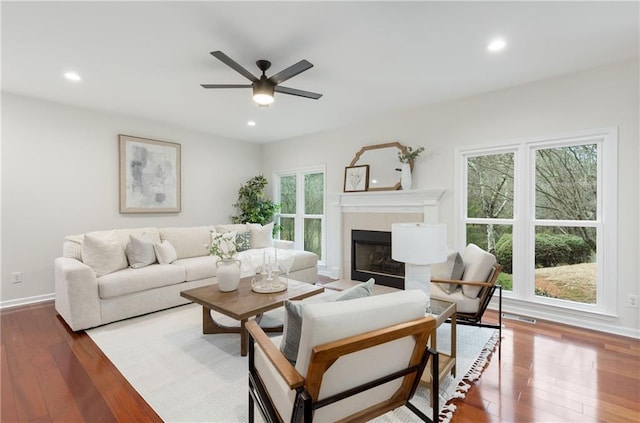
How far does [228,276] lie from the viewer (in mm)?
2789

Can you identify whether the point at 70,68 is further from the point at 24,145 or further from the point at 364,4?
the point at 364,4

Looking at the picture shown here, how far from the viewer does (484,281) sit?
8.44 ft

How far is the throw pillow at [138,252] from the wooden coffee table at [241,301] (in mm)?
1216

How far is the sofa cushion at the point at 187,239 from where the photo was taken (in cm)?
425

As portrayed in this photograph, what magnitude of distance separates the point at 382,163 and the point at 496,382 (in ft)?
10.3

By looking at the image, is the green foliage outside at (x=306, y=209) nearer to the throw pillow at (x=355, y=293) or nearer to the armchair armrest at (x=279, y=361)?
the throw pillow at (x=355, y=293)

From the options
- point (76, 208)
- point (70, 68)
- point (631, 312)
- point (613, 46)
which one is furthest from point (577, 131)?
point (76, 208)

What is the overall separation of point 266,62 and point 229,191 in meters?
3.56

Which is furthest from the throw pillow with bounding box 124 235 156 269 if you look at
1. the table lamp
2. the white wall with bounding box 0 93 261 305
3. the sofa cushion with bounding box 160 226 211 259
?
the table lamp

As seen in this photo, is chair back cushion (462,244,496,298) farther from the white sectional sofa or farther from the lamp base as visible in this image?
the white sectional sofa

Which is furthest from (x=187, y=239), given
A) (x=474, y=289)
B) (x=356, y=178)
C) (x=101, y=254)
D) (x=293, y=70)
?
(x=474, y=289)

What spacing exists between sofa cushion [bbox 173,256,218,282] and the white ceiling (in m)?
2.12

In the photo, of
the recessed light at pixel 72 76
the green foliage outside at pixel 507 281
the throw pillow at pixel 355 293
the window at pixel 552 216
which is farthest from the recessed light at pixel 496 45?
the recessed light at pixel 72 76

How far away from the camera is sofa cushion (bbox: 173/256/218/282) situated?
378 cm
